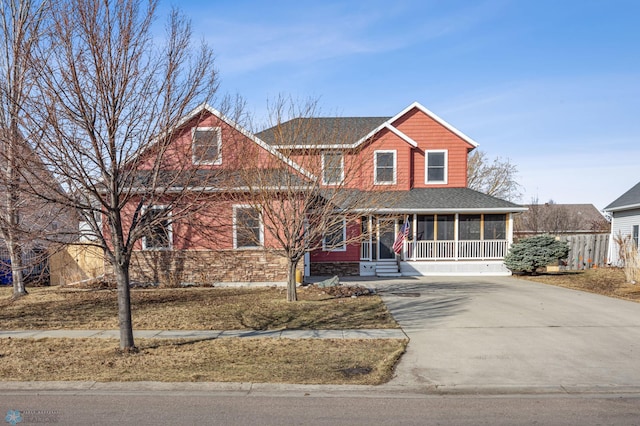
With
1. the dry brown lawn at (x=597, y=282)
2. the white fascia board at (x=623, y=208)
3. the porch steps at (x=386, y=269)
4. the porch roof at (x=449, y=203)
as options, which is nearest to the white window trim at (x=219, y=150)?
the porch roof at (x=449, y=203)

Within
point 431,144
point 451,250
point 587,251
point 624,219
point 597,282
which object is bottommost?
point 597,282

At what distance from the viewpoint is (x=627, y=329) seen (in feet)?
30.9

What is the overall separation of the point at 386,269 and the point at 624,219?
16.3m

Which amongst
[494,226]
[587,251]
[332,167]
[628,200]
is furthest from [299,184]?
[628,200]

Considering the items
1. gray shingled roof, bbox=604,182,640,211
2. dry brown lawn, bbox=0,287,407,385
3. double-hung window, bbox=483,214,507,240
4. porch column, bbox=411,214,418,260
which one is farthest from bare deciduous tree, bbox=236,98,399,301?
gray shingled roof, bbox=604,182,640,211

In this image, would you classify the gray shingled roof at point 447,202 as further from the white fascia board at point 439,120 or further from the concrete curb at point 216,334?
the concrete curb at point 216,334

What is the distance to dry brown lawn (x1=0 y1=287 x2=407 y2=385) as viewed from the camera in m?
6.54

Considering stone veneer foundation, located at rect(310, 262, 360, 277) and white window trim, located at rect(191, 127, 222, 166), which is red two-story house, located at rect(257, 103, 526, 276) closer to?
stone veneer foundation, located at rect(310, 262, 360, 277)

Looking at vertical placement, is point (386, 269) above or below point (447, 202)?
below

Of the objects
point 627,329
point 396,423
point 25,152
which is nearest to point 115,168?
point 25,152

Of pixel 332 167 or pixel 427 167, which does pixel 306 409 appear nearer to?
pixel 332 167

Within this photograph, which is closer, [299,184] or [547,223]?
[299,184]

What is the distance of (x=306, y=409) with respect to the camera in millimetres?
5332

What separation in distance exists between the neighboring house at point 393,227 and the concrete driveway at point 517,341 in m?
3.38
